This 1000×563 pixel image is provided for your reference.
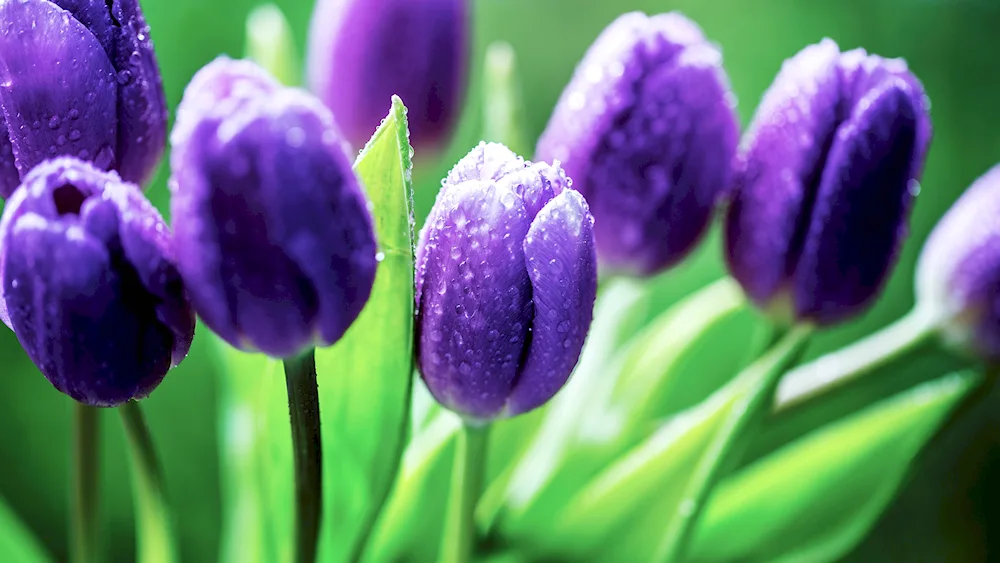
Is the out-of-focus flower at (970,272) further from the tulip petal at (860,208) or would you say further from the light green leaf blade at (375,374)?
the light green leaf blade at (375,374)

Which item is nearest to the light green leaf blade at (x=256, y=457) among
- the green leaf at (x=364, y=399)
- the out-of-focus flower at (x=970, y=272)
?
the green leaf at (x=364, y=399)

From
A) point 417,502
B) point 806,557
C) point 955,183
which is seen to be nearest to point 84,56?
point 417,502

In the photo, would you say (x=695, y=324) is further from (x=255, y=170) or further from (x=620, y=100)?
(x=255, y=170)

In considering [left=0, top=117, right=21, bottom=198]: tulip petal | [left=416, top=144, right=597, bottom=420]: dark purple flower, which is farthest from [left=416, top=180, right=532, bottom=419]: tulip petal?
[left=0, top=117, right=21, bottom=198]: tulip petal

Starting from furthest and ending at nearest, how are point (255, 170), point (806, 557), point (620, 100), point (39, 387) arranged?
point (39, 387)
point (806, 557)
point (620, 100)
point (255, 170)

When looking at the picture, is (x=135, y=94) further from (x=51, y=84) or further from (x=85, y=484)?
(x=85, y=484)

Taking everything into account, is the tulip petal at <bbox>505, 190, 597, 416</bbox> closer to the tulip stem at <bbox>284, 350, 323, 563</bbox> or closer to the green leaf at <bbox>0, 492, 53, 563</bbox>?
the tulip stem at <bbox>284, 350, 323, 563</bbox>
